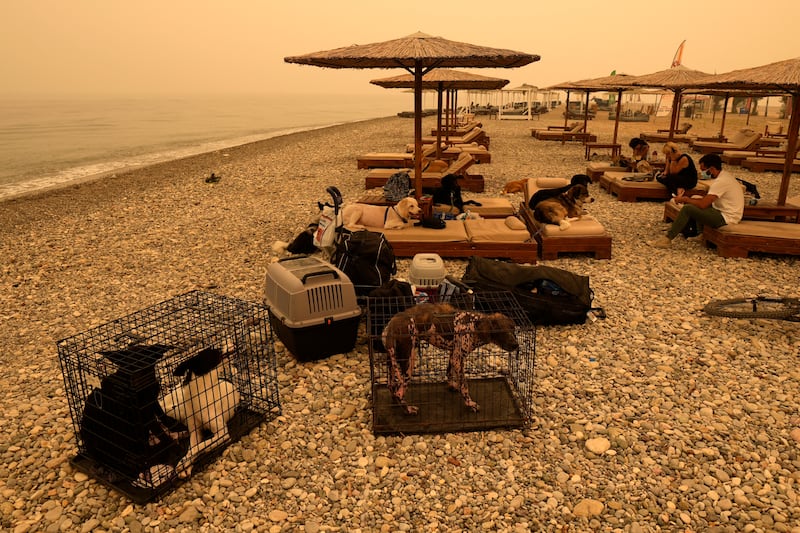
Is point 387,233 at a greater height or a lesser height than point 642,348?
greater


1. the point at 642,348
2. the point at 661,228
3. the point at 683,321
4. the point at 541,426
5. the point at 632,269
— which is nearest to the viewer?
the point at 541,426

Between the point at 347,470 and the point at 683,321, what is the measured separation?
3.90m

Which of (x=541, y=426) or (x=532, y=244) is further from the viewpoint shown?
(x=532, y=244)

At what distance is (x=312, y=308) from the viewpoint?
433 cm

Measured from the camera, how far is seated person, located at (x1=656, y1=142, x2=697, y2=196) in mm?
10156

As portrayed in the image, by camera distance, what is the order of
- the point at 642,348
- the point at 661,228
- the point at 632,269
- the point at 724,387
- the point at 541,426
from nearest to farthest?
the point at 541,426 → the point at 724,387 → the point at 642,348 → the point at 632,269 → the point at 661,228

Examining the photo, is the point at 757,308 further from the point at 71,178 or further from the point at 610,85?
the point at 71,178

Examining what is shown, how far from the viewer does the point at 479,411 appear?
3.80 m

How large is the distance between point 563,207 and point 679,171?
4213mm

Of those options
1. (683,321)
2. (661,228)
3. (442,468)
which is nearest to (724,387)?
(683,321)

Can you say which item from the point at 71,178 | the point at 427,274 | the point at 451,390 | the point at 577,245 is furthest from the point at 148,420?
the point at 71,178

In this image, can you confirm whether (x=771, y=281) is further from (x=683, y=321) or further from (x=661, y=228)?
(x=661, y=228)

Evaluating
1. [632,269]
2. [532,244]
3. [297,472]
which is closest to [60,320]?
[297,472]

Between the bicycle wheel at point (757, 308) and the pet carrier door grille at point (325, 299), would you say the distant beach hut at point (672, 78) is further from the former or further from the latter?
the pet carrier door grille at point (325, 299)
